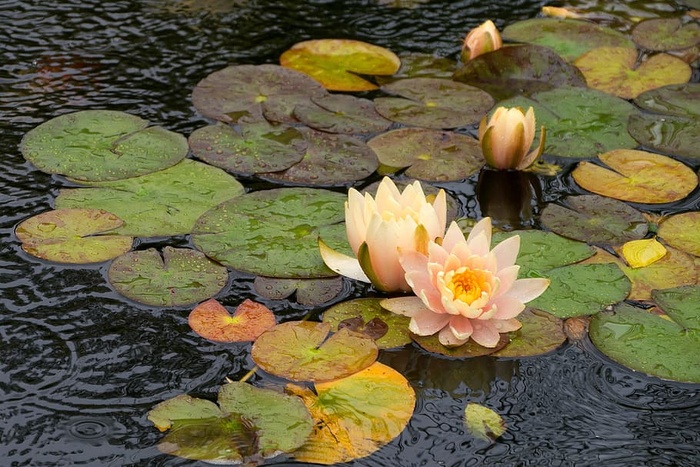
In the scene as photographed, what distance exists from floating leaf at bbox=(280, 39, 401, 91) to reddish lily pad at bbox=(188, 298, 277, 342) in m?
1.40

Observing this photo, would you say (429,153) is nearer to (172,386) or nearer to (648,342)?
(648,342)

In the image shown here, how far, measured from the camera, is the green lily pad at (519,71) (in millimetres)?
3664

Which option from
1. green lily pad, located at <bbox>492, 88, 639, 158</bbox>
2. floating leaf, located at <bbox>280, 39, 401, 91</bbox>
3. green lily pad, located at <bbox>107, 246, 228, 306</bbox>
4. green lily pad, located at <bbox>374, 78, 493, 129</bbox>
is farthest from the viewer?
floating leaf, located at <bbox>280, 39, 401, 91</bbox>

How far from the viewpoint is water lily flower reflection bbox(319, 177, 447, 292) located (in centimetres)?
238

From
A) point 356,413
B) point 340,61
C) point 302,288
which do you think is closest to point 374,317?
point 302,288

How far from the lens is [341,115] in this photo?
3.37m

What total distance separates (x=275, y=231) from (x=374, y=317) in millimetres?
465

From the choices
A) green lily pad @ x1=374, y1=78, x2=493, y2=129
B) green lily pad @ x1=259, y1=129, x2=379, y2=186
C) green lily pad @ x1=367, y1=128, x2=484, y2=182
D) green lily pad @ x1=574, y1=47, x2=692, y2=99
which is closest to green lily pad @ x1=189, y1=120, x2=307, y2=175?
green lily pad @ x1=259, y1=129, x2=379, y2=186

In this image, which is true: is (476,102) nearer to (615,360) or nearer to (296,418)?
(615,360)

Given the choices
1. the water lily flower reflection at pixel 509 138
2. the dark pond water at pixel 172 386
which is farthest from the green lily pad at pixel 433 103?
the dark pond water at pixel 172 386

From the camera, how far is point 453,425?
215 centimetres

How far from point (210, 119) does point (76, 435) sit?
5.10 ft

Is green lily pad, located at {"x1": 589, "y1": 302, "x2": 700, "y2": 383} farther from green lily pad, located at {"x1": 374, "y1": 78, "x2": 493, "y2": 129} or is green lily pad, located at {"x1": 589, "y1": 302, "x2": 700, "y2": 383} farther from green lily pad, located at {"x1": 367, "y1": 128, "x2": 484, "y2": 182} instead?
green lily pad, located at {"x1": 374, "y1": 78, "x2": 493, "y2": 129}

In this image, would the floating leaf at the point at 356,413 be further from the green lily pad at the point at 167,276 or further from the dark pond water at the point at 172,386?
the green lily pad at the point at 167,276
